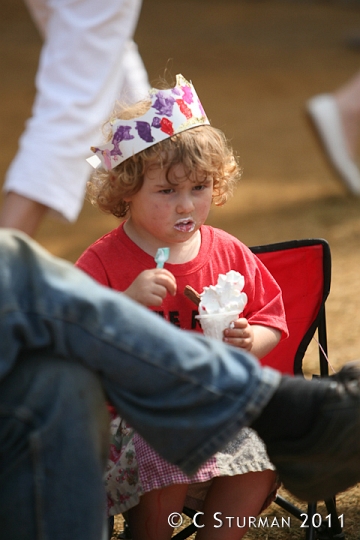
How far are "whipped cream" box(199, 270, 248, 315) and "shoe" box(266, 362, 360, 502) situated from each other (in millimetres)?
318

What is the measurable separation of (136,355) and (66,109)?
1.52 m

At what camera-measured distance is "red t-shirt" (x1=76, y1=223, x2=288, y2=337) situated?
1850 millimetres

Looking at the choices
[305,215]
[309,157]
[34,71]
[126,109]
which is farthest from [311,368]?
[34,71]

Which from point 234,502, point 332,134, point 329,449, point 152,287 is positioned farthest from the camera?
point 332,134

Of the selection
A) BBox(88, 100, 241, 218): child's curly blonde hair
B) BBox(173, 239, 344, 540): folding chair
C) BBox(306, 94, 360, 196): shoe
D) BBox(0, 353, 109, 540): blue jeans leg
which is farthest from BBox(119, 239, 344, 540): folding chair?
BBox(306, 94, 360, 196): shoe

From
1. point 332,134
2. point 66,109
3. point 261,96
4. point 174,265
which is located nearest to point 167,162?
point 174,265

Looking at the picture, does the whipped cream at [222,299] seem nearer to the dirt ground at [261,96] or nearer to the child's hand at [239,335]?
the child's hand at [239,335]

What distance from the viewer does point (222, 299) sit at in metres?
1.77

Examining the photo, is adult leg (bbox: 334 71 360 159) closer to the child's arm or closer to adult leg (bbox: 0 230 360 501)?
the child's arm

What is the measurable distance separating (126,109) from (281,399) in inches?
32.8

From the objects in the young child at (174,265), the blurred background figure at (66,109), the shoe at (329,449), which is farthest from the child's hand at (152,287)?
the blurred background figure at (66,109)

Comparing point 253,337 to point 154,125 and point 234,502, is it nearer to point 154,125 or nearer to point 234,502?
point 234,502

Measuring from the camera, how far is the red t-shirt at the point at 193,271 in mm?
1850

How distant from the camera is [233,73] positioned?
322 inches
